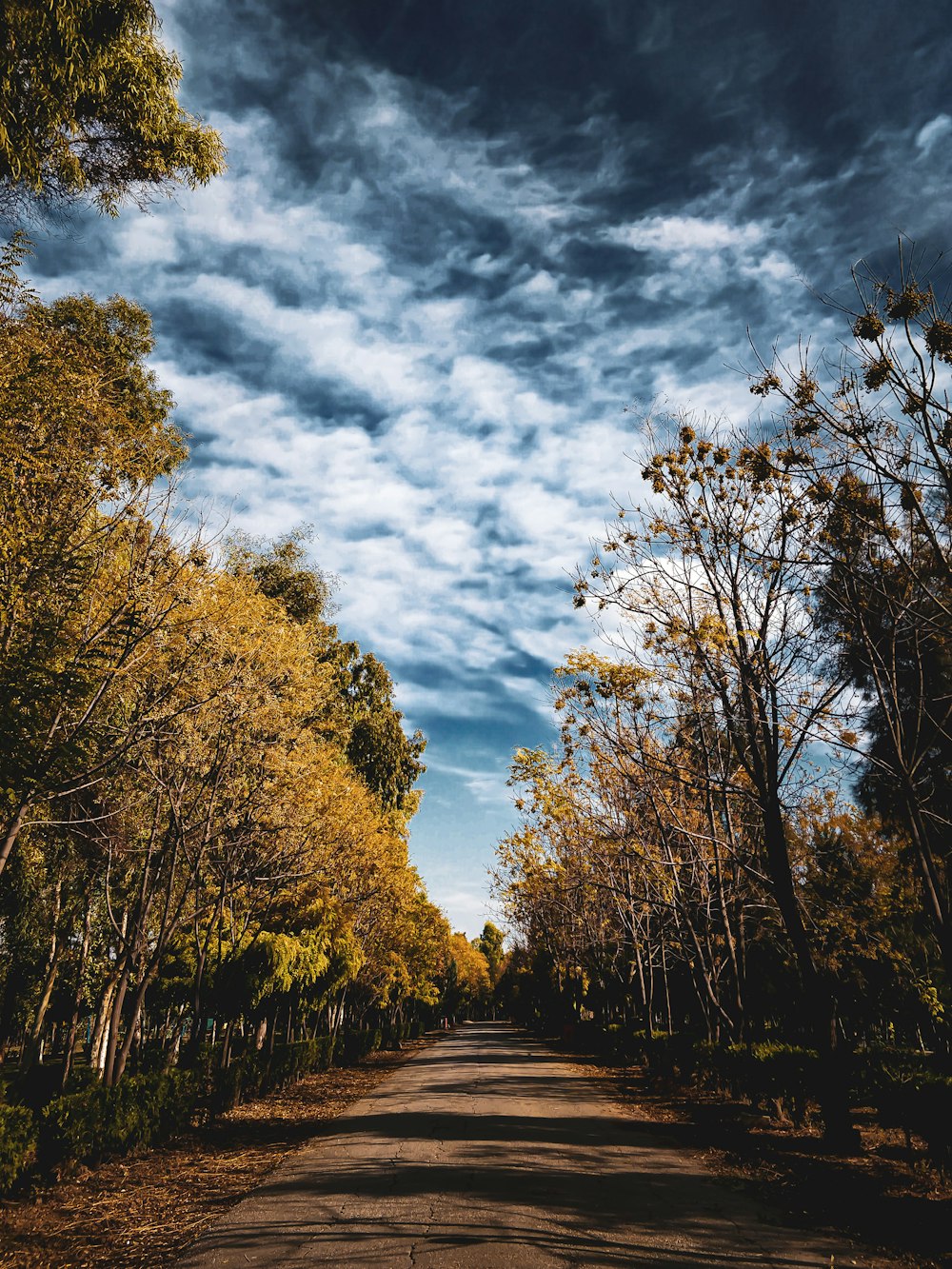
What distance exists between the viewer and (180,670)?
10.6m

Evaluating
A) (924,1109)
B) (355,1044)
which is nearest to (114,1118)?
(924,1109)

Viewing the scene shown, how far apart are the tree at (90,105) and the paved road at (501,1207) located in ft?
39.4

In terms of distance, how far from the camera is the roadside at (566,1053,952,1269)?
19.3 ft

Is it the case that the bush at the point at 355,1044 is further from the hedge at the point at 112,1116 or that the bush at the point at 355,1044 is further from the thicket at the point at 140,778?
the hedge at the point at 112,1116

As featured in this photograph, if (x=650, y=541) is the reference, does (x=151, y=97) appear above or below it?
above

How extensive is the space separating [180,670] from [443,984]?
66.0 metres

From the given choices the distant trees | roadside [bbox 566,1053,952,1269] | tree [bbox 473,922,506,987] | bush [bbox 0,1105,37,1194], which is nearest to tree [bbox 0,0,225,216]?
the distant trees

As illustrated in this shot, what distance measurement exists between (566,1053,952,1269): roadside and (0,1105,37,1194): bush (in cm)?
807

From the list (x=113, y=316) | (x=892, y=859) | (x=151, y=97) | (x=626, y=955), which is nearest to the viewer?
(x=151, y=97)

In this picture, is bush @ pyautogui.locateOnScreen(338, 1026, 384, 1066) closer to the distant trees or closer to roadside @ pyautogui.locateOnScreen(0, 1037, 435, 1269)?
the distant trees

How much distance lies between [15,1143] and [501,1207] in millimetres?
5301

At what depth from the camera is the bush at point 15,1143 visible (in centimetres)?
707

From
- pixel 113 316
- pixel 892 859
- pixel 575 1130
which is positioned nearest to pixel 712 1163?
pixel 575 1130

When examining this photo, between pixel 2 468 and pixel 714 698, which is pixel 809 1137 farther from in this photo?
pixel 2 468
